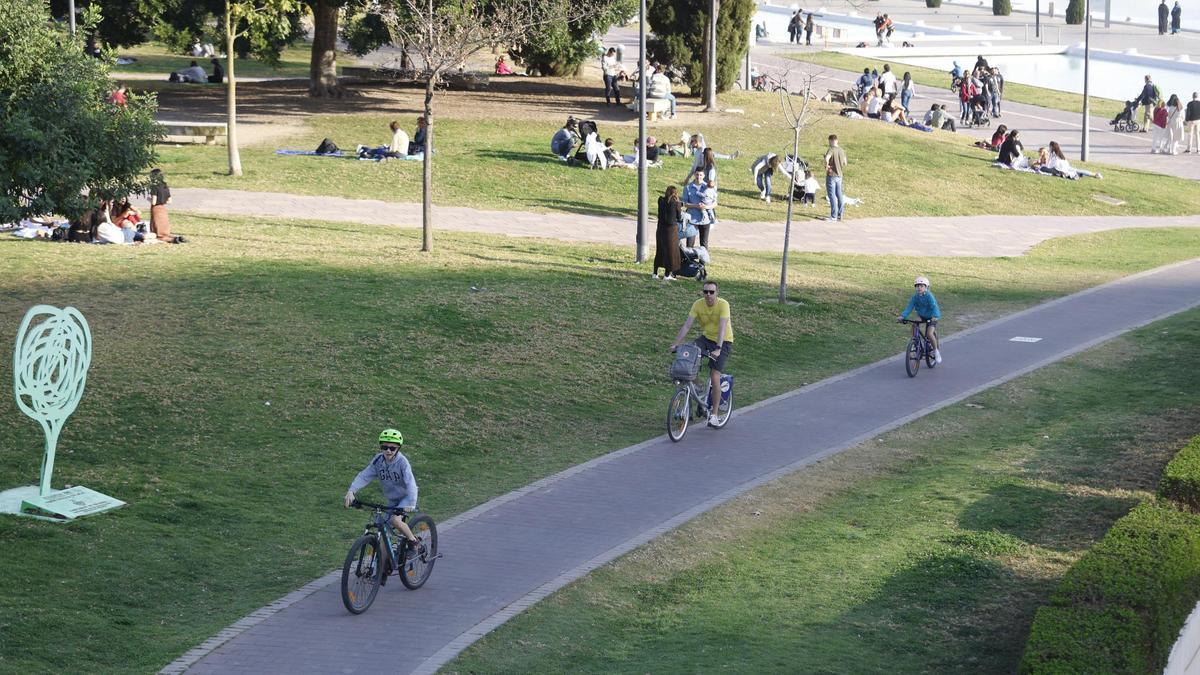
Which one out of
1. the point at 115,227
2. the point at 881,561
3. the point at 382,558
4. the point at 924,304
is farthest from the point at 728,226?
the point at 382,558

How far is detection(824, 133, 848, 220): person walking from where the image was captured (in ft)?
99.6

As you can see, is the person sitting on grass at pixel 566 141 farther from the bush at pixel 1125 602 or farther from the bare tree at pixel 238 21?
the bush at pixel 1125 602

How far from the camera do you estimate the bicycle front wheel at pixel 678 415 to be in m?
15.2

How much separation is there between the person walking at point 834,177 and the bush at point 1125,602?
1920 cm

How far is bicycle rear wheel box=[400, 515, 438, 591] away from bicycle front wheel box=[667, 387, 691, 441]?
15.2 ft

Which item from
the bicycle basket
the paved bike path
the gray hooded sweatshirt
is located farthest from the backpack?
the gray hooded sweatshirt

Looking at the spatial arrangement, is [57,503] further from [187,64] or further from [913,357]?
[187,64]

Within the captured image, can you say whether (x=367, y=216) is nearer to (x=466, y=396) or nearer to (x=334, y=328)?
(x=334, y=328)

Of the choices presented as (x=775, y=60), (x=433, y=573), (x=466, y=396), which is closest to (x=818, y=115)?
(x=775, y=60)

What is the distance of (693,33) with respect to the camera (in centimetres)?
3959

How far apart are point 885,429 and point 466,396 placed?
15.6 ft

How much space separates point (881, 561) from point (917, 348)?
24.4 feet

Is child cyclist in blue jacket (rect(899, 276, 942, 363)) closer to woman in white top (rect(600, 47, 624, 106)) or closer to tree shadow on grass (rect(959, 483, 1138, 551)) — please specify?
tree shadow on grass (rect(959, 483, 1138, 551))

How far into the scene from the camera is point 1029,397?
17922 millimetres
